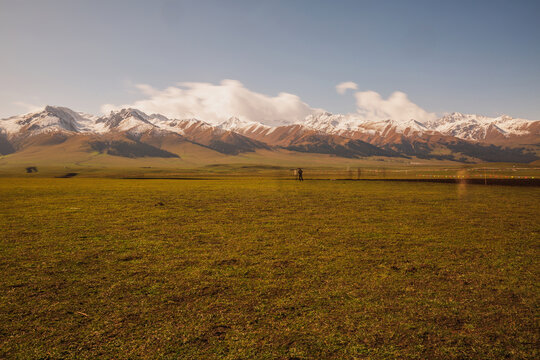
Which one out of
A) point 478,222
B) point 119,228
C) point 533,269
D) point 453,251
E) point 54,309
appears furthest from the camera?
point 478,222

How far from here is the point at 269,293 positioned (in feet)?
20.6

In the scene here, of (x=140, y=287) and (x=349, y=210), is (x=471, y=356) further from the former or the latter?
(x=349, y=210)

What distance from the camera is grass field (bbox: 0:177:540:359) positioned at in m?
4.57

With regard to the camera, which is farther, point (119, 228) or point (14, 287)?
point (119, 228)

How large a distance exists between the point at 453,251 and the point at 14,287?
1137 cm

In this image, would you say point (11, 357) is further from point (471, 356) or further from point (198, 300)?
point (471, 356)

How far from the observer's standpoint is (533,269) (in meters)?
7.73

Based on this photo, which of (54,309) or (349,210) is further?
(349,210)

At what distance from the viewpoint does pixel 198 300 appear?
5992 mm

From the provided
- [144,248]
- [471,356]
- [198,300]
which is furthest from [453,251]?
[144,248]

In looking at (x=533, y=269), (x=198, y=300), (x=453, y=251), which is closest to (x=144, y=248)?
(x=198, y=300)

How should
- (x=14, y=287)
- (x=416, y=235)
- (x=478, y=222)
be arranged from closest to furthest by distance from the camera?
(x=14, y=287) < (x=416, y=235) < (x=478, y=222)

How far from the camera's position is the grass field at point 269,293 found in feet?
15.0

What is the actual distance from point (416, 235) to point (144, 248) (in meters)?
9.60
